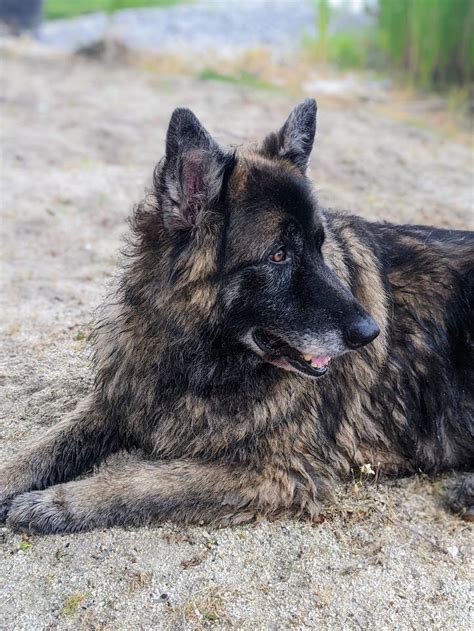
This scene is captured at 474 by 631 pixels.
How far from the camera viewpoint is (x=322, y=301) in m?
3.23

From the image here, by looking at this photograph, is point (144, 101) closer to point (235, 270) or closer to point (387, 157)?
point (387, 157)

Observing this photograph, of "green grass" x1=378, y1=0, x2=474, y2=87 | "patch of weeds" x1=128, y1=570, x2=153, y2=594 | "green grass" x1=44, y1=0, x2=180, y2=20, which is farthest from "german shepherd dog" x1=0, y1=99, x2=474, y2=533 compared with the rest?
"green grass" x1=44, y1=0, x2=180, y2=20

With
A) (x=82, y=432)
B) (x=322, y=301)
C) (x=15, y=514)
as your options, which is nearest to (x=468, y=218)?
(x=322, y=301)

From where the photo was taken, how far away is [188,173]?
3.12 m

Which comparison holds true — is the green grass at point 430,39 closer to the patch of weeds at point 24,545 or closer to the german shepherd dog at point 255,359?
the german shepherd dog at point 255,359

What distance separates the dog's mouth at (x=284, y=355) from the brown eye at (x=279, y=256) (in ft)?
1.07

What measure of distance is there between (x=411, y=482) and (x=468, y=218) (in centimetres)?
387

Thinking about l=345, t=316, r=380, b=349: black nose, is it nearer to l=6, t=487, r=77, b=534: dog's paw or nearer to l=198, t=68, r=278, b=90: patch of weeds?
l=6, t=487, r=77, b=534: dog's paw

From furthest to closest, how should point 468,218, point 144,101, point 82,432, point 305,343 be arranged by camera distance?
point 144,101
point 468,218
point 82,432
point 305,343

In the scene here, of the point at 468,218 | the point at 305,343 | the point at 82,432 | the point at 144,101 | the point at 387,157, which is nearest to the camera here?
the point at 305,343

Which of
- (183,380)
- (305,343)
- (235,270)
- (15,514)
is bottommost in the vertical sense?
(15,514)

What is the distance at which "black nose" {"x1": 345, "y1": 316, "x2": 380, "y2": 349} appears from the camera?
3.14 metres

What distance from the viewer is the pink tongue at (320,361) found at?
10.9ft

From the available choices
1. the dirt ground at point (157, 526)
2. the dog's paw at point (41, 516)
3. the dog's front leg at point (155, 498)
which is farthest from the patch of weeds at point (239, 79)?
the dog's paw at point (41, 516)
